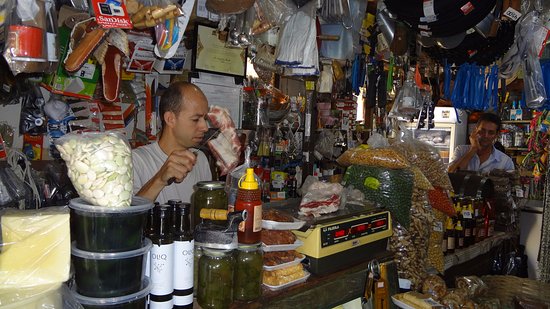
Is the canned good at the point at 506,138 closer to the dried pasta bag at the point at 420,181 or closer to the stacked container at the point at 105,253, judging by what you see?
the dried pasta bag at the point at 420,181

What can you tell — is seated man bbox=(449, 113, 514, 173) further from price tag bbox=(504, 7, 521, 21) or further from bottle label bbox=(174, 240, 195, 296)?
bottle label bbox=(174, 240, 195, 296)

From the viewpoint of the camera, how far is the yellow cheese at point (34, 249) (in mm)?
893

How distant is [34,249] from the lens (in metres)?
0.91

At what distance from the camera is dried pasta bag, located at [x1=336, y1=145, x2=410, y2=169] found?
2.17 m

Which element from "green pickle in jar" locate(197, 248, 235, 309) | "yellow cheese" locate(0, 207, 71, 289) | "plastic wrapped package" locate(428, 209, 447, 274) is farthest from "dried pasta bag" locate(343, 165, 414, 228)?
"yellow cheese" locate(0, 207, 71, 289)

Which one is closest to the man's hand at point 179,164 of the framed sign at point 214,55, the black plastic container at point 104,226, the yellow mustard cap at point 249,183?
the yellow mustard cap at point 249,183

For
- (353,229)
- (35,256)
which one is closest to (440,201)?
(353,229)

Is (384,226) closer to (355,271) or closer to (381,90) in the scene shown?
(355,271)

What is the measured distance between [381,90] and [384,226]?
2613 mm

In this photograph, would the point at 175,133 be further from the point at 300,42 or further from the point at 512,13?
the point at 512,13

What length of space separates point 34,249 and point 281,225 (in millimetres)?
789

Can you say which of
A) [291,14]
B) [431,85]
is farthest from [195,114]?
[431,85]

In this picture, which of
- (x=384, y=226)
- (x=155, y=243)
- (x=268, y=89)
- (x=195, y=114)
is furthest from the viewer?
(x=268, y=89)

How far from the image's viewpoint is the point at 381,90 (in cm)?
429
